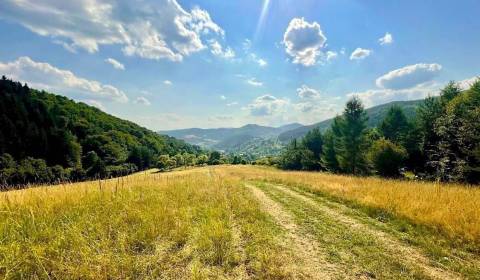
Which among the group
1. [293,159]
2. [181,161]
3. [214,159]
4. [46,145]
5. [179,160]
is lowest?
[214,159]

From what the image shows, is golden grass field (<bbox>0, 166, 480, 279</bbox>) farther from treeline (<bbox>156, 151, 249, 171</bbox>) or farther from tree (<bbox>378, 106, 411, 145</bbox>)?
treeline (<bbox>156, 151, 249, 171</bbox>)

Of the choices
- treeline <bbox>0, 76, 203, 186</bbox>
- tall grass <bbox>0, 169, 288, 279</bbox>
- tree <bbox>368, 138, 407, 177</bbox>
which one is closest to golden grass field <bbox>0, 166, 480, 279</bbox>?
tall grass <bbox>0, 169, 288, 279</bbox>

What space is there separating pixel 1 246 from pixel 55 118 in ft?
343

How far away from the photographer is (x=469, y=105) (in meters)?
31.5

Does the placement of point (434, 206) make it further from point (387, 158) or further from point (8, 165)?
point (8, 165)

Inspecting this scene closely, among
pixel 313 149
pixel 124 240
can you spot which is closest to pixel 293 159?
pixel 313 149

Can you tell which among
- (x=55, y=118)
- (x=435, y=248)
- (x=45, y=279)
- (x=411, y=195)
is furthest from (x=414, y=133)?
(x=55, y=118)

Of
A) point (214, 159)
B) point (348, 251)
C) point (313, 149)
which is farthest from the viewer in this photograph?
point (214, 159)

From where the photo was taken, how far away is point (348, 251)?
241 inches

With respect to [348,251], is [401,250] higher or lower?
lower

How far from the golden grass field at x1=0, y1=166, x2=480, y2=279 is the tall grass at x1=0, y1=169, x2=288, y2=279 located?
0.07 feet

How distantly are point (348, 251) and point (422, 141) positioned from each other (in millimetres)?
40281

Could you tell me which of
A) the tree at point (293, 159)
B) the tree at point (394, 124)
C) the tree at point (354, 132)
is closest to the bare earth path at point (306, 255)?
the tree at point (354, 132)

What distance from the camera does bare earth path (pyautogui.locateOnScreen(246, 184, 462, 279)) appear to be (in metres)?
5.03
